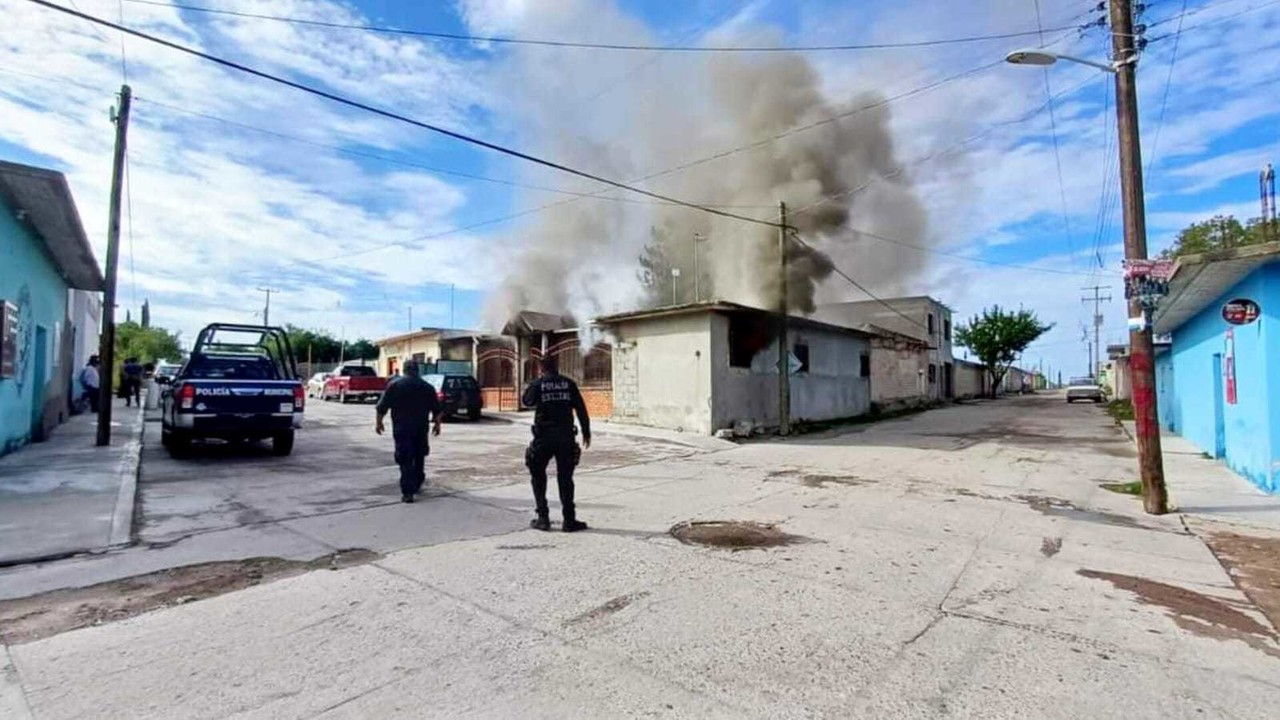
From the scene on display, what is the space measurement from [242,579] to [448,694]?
2.59 meters

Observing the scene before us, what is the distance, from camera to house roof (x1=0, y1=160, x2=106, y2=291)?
8.51 m

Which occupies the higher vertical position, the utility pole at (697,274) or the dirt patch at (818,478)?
the utility pole at (697,274)

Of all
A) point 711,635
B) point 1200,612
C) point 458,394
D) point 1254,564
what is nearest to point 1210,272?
point 1254,564

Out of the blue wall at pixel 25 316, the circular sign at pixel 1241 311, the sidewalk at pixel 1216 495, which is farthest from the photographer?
the blue wall at pixel 25 316

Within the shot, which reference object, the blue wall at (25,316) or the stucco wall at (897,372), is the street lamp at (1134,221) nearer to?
the blue wall at (25,316)

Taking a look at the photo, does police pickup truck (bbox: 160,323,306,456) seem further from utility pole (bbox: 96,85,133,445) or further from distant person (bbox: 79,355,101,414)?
distant person (bbox: 79,355,101,414)

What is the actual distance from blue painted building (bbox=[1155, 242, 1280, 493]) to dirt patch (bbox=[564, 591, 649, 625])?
25.6ft

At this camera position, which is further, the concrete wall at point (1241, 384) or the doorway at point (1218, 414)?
the doorway at point (1218, 414)

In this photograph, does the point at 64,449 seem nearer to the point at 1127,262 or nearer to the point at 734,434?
the point at 734,434

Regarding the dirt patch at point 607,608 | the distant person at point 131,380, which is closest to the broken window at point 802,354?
the dirt patch at point 607,608

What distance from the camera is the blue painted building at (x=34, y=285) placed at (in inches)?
361

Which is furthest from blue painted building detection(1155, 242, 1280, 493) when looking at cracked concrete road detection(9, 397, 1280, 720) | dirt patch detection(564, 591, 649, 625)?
dirt patch detection(564, 591, 649, 625)

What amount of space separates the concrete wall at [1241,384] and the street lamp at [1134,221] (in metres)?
1.66

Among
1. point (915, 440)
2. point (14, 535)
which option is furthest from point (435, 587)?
point (915, 440)
